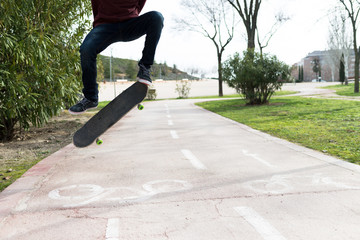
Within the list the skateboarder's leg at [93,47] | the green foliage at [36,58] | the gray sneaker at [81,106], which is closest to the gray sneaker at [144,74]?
the skateboarder's leg at [93,47]

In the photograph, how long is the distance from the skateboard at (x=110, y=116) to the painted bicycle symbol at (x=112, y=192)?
63cm

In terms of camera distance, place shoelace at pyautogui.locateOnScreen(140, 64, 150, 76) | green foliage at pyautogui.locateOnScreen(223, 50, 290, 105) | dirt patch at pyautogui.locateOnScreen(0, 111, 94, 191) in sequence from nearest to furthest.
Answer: shoelace at pyautogui.locateOnScreen(140, 64, 150, 76), dirt patch at pyautogui.locateOnScreen(0, 111, 94, 191), green foliage at pyautogui.locateOnScreen(223, 50, 290, 105)

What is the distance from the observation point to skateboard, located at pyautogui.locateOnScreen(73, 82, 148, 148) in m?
4.41

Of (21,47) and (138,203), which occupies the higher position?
(21,47)

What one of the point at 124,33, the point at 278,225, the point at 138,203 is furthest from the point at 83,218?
the point at 124,33

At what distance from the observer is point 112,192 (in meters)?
3.94

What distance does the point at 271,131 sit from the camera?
9266 millimetres

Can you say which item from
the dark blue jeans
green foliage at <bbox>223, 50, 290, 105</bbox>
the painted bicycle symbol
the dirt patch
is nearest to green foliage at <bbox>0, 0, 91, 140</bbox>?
the dirt patch

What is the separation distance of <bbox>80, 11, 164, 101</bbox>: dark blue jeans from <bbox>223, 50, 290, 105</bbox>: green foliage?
15.5 meters

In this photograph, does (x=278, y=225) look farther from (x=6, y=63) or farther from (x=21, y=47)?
(x=6, y=63)

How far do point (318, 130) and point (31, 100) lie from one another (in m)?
7.56

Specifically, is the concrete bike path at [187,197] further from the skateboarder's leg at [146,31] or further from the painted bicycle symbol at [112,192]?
the skateboarder's leg at [146,31]

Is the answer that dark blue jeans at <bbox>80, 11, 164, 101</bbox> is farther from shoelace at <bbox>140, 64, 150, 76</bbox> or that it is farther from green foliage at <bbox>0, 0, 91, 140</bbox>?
green foliage at <bbox>0, 0, 91, 140</bbox>

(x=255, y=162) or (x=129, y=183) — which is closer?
(x=129, y=183)
